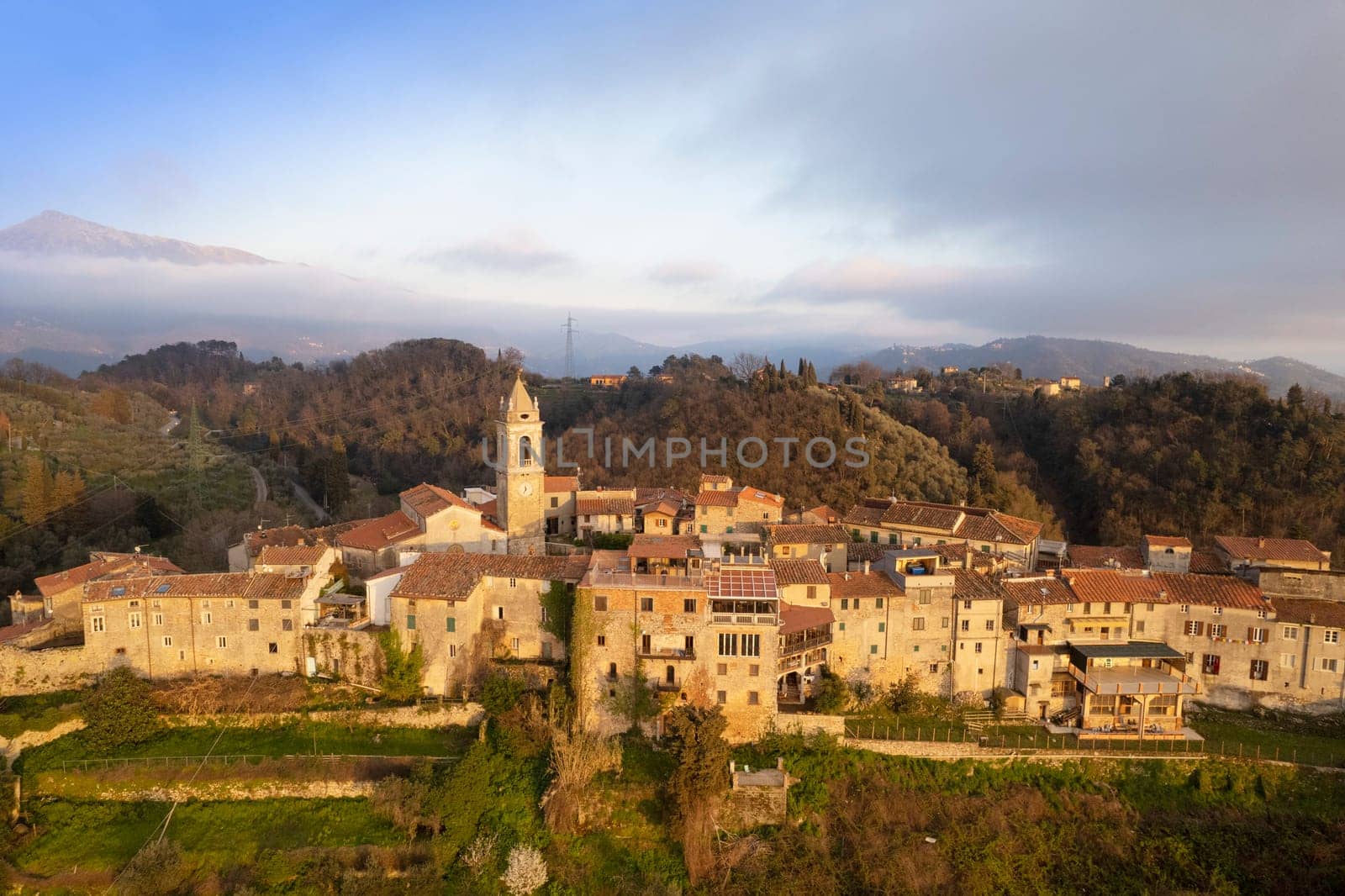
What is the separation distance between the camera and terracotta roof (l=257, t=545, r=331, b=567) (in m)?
26.7

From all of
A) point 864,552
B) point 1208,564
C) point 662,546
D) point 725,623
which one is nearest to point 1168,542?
point 1208,564

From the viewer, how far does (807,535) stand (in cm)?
3206

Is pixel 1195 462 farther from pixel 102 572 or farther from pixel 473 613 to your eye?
pixel 102 572

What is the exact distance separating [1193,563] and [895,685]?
17579mm

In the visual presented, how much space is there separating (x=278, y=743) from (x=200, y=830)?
2840mm

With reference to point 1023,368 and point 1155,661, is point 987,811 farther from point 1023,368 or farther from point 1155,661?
point 1023,368

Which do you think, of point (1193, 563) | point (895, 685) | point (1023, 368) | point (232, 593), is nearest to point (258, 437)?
point (232, 593)

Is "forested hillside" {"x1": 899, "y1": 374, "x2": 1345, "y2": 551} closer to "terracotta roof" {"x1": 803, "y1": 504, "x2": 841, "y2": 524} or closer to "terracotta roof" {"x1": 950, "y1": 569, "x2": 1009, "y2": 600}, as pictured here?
"terracotta roof" {"x1": 803, "y1": 504, "x2": 841, "y2": 524}

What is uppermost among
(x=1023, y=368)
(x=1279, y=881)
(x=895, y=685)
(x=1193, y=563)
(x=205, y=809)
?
(x=1023, y=368)

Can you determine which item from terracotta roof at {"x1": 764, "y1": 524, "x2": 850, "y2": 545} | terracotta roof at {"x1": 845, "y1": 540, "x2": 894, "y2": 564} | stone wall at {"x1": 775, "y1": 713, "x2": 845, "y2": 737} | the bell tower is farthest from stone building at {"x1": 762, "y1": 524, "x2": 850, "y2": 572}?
A: the bell tower

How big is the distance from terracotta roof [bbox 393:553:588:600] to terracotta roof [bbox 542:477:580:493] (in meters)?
11.4

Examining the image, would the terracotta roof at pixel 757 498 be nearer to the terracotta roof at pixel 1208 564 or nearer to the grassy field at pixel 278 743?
the grassy field at pixel 278 743

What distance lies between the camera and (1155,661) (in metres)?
27.1

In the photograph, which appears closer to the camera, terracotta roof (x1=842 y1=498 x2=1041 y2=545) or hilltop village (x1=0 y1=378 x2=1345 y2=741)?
hilltop village (x1=0 y1=378 x2=1345 y2=741)
